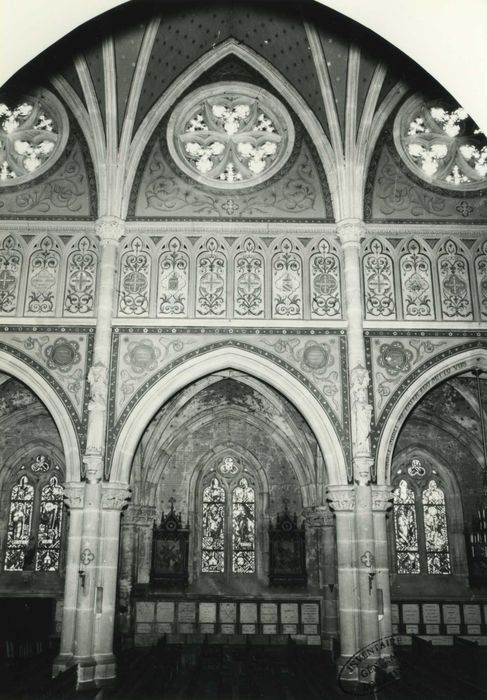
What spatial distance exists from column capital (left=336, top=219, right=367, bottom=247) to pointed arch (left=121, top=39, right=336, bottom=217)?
113cm

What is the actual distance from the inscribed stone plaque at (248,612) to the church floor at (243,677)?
2.11m

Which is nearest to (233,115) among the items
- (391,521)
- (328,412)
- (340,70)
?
(340,70)

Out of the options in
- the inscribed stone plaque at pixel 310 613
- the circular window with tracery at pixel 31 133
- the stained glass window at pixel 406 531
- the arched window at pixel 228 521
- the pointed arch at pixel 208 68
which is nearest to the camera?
the pointed arch at pixel 208 68

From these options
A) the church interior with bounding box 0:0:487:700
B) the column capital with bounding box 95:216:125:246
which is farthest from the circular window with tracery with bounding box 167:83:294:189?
the column capital with bounding box 95:216:125:246

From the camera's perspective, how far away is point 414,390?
49.6ft

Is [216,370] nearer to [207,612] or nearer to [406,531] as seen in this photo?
[207,612]

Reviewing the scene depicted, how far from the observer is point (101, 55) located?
16047 mm

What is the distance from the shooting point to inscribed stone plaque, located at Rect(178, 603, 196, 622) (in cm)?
2061

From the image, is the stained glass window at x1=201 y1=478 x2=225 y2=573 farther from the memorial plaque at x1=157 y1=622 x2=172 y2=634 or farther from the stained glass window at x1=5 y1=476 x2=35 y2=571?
the stained glass window at x1=5 y1=476 x2=35 y2=571

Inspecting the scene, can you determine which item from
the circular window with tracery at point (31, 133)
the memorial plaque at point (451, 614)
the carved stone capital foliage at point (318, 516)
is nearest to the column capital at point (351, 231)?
the circular window with tracery at point (31, 133)

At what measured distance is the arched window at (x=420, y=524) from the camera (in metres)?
21.5

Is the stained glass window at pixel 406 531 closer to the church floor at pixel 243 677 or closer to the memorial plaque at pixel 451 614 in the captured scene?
the memorial plaque at pixel 451 614

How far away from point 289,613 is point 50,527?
8.30m

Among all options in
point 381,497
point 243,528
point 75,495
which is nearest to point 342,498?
point 381,497
